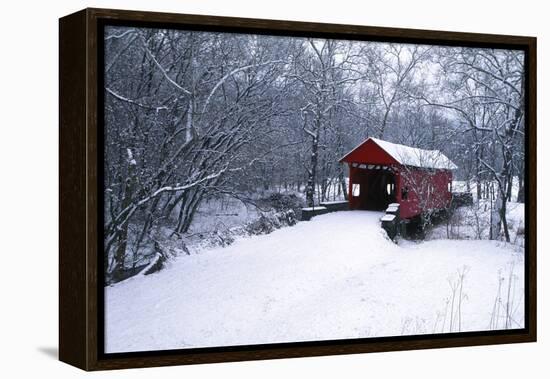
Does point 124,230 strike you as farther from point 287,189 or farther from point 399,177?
point 399,177

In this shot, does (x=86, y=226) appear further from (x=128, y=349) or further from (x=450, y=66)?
(x=450, y=66)

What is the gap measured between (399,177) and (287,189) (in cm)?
102

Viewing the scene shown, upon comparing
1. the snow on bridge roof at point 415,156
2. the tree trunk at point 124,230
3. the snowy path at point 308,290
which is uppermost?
the snow on bridge roof at point 415,156

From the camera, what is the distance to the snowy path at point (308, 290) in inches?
317

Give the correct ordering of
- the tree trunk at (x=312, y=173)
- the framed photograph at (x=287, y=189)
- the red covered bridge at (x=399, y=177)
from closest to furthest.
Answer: the framed photograph at (x=287, y=189)
the tree trunk at (x=312, y=173)
the red covered bridge at (x=399, y=177)

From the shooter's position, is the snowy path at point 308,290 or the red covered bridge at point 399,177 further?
the red covered bridge at point 399,177

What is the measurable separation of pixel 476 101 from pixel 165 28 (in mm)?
2689

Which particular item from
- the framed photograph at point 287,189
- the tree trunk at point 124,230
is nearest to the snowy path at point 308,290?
the framed photograph at point 287,189

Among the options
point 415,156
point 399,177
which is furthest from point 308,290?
point 415,156

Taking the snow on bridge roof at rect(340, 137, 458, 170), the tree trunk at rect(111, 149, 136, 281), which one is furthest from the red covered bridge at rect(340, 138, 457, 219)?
the tree trunk at rect(111, 149, 136, 281)

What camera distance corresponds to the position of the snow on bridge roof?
894 cm

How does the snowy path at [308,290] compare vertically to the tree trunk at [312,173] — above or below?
below

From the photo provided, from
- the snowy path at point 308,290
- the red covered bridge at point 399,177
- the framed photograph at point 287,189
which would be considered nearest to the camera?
the framed photograph at point 287,189

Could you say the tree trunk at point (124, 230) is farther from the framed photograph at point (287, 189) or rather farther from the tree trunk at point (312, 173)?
the tree trunk at point (312, 173)
